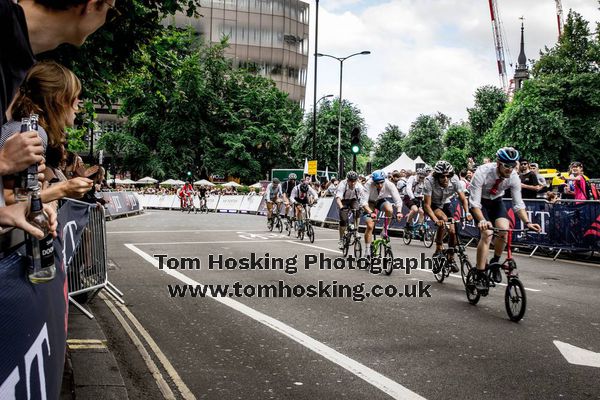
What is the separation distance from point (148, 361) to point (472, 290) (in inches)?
183

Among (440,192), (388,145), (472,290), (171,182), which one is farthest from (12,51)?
(388,145)

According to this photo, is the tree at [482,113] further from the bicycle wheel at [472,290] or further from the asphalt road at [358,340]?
the bicycle wheel at [472,290]

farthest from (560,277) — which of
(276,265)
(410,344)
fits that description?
(410,344)

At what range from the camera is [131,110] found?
61.3 metres

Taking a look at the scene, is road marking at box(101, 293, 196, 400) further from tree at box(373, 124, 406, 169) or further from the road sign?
tree at box(373, 124, 406, 169)

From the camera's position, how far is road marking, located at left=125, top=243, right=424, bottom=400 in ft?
14.6

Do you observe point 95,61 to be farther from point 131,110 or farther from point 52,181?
point 131,110

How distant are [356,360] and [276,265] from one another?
6.62 metres

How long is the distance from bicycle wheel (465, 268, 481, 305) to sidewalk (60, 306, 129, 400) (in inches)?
188

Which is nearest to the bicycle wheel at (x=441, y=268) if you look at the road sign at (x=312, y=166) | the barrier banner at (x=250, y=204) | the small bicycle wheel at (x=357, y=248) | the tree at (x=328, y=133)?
the small bicycle wheel at (x=357, y=248)

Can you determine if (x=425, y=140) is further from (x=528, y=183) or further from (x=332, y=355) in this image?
(x=332, y=355)

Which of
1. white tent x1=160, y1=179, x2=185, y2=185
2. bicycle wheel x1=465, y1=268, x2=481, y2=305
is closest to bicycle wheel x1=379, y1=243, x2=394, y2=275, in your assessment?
bicycle wheel x1=465, y1=268, x2=481, y2=305

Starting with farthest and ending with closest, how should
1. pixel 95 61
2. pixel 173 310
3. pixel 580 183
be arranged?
pixel 580 183 < pixel 95 61 < pixel 173 310

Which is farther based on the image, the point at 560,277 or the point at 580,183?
the point at 580,183
